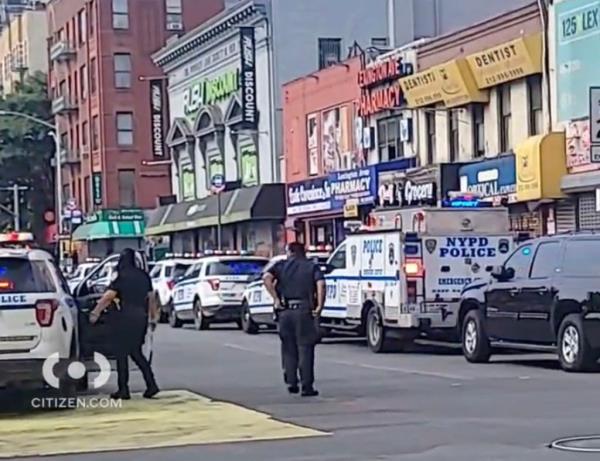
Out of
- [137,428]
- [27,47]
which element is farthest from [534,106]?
[27,47]

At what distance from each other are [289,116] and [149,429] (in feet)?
120

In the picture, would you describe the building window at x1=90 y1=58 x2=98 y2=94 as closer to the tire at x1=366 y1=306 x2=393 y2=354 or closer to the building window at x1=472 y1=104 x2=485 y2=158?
the building window at x1=472 y1=104 x2=485 y2=158

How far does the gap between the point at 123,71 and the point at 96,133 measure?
3.56 meters

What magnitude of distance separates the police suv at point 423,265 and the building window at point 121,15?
51596mm

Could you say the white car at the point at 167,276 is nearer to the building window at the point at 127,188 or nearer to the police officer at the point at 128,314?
the police officer at the point at 128,314

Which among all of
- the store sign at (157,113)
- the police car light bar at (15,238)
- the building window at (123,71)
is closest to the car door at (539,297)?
the police car light bar at (15,238)

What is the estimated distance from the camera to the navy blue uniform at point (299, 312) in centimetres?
1722

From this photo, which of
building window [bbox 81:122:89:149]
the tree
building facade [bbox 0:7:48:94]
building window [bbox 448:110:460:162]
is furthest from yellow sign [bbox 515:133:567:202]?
building facade [bbox 0:7:48:94]

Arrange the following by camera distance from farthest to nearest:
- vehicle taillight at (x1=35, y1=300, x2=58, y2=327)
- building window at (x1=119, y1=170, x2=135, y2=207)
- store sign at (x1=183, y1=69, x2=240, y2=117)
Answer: building window at (x1=119, y1=170, x2=135, y2=207), store sign at (x1=183, y1=69, x2=240, y2=117), vehicle taillight at (x1=35, y1=300, x2=58, y2=327)

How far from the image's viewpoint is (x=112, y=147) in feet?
248

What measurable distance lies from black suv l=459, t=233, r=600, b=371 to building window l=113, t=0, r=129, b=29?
55.1m

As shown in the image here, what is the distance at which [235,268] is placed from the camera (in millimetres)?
34719

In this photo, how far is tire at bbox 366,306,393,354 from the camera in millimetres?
25234

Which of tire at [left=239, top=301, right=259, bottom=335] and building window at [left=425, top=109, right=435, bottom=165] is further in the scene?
building window at [left=425, top=109, right=435, bottom=165]
